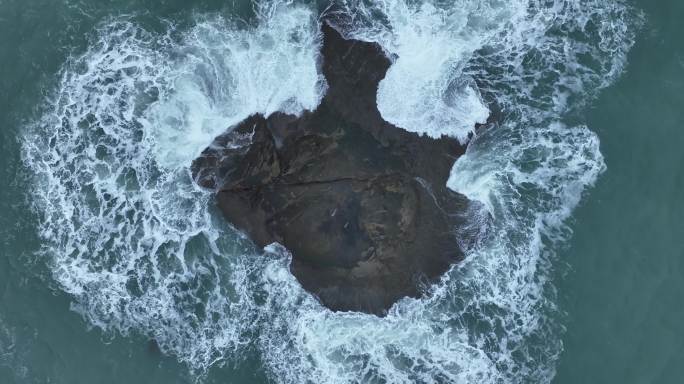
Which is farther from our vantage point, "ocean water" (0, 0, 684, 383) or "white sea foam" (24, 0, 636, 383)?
"white sea foam" (24, 0, 636, 383)

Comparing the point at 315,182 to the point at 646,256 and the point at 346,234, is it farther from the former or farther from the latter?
the point at 646,256

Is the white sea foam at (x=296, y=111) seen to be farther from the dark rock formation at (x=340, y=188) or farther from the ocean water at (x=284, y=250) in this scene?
the dark rock formation at (x=340, y=188)

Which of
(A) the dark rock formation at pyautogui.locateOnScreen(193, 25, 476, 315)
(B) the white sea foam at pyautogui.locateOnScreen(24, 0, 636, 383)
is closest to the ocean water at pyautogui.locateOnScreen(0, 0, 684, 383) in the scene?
(B) the white sea foam at pyautogui.locateOnScreen(24, 0, 636, 383)

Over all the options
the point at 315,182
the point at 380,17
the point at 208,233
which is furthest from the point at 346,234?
the point at 380,17

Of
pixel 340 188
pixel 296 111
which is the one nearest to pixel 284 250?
pixel 340 188

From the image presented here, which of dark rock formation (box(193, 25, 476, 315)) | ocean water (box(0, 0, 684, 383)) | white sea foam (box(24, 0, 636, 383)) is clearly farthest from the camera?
dark rock formation (box(193, 25, 476, 315))

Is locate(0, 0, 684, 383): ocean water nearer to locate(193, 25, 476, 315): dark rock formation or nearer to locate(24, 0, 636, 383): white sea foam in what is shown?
locate(24, 0, 636, 383): white sea foam
